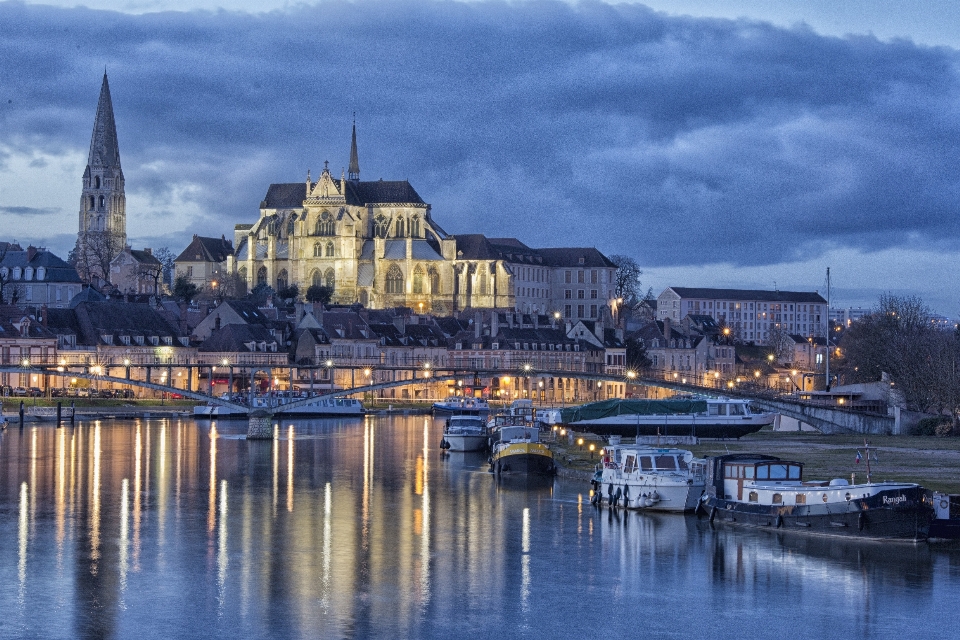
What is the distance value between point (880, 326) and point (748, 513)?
285 ft

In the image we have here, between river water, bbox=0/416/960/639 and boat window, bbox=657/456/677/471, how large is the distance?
6.30ft

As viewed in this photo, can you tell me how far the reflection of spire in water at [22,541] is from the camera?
42.0m

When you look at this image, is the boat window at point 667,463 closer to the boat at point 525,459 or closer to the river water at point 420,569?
the river water at point 420,569

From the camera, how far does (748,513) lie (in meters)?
51.2

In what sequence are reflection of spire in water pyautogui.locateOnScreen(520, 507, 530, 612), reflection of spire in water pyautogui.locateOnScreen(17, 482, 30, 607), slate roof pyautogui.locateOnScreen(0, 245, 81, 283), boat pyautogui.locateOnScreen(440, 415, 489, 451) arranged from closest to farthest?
reflection of spire in water pyautogui.locateOnScreen(520, 507, 530, 612) < reflection of spire in water pyautogui.locateOnScreen(17, 482, 30, 607) < boat pyautogui.locateOnScreen(440, 415, 489, 451) < slate roof pyautogui.locateOnScreen(0, 245, 81, 283)

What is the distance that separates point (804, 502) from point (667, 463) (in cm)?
749

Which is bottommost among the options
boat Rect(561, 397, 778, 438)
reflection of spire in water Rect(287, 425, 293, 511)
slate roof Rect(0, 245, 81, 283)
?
reflection of spire in water Rect(287, 425, 293, 511)

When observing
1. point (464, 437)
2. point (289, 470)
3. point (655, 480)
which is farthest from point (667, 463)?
point (464, 437)

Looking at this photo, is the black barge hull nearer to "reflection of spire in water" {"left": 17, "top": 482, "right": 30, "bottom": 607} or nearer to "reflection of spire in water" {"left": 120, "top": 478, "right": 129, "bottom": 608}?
"reflection of spire in water" {"left": 120, "top": 478, "right": 129, "bottom": 608}

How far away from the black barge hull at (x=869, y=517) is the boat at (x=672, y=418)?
4188 cm

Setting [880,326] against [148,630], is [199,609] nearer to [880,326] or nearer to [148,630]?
[148,630]

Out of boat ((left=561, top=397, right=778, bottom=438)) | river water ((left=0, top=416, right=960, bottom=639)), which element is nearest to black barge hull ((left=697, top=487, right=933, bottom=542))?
river water ((left=0, top=416, right=960, bottom=639))

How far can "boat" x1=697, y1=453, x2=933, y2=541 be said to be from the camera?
1858 inches

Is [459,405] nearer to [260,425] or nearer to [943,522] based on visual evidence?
[260,425]
